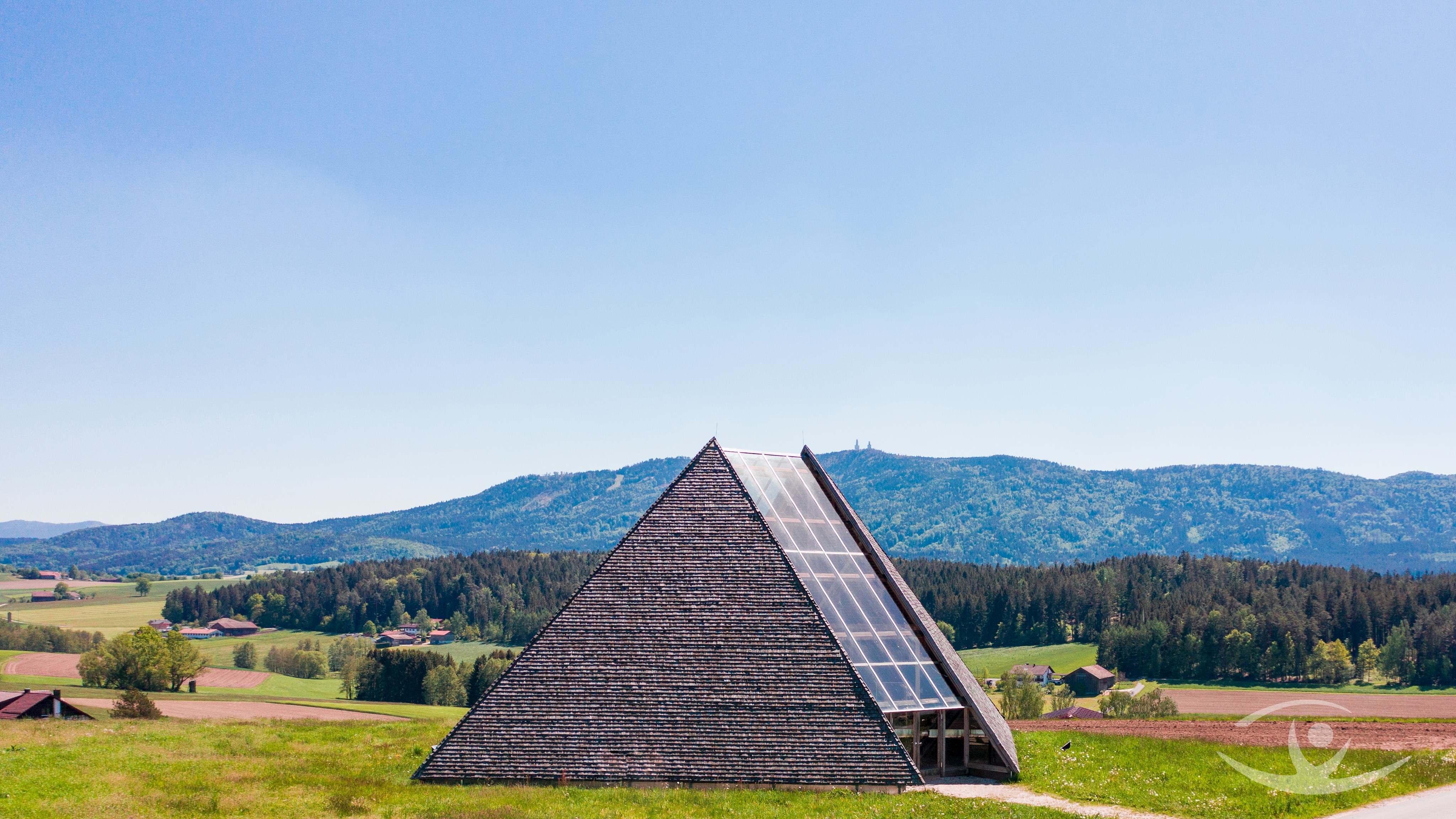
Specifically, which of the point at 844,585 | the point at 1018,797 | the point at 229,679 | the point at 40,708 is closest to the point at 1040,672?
the point at 229,679

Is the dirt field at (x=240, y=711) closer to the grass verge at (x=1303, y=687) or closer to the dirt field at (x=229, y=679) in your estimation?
the dirt field at (x=229, y=679)

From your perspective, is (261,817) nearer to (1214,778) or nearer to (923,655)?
(923,655)

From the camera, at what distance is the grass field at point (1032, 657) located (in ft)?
419

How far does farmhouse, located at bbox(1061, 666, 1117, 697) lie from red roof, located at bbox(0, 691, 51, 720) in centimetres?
10663

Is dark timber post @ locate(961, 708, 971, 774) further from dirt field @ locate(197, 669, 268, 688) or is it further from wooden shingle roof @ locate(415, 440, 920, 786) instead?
dirt field @ locate(197, 669, 268, 688)

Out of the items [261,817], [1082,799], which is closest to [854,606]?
[1082,799]

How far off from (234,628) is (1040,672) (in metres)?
153

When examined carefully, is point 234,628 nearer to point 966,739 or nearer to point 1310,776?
point 966,739

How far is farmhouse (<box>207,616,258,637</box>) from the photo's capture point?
170 metres

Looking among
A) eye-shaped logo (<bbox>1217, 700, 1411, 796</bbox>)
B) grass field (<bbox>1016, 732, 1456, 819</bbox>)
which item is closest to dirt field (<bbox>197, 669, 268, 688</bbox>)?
grass field (<bbox>1016, 732, 1456, 819</bbox>)

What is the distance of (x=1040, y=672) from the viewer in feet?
396

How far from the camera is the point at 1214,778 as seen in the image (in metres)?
23.1

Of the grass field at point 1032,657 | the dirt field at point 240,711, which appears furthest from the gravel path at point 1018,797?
the grass field at point 1032,657

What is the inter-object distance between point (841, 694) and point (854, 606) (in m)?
3.72
